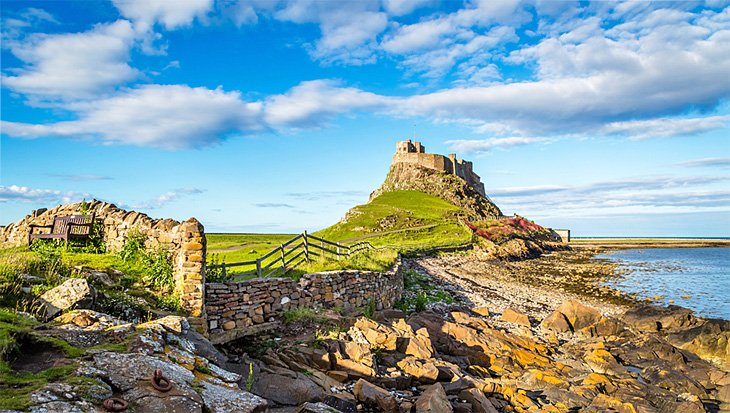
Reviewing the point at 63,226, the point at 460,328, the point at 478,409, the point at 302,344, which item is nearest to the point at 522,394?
the point at 478,409

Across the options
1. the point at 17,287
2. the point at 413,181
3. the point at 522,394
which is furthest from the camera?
the point at 413,181

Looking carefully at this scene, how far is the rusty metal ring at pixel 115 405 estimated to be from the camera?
4.84 m

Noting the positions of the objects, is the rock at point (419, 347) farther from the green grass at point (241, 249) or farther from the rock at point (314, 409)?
the green grass at point (241, 249)

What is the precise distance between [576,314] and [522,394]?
1112cm

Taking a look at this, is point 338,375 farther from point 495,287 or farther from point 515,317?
point 495,287

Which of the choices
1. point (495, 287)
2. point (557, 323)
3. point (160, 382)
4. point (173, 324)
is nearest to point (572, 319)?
point (557, 323)

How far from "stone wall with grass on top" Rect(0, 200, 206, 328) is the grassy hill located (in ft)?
124

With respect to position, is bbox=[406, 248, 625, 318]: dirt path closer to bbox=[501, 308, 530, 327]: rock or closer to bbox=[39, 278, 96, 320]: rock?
bbox=[501, 308, 530, 327]: rock

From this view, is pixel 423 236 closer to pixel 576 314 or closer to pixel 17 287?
pixel 576 314

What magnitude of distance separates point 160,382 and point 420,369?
306 inches

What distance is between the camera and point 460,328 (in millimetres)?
17094

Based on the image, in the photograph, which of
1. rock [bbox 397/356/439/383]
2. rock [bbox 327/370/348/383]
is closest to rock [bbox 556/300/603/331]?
rock [bbox 397/356/439/383]

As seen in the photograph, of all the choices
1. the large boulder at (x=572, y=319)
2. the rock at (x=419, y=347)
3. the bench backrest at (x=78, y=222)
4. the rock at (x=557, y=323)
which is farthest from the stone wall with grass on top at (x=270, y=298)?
the large boulder at (x=572, y=319)

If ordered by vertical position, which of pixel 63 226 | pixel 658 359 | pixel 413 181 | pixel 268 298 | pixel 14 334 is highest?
pixel 413 181
